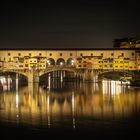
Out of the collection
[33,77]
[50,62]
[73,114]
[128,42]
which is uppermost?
[128,42]

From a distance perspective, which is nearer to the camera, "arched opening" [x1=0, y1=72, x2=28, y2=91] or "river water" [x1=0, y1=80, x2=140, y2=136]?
"river water" [x1=0, y1=80, x2=140, y2=136]

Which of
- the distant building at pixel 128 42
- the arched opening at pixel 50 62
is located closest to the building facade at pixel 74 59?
the arched opening at pixel 50 62

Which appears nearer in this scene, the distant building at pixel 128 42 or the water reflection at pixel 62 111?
the water reflection at pixel 62 111

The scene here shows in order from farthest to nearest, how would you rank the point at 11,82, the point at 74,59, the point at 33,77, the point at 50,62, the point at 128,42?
the point at 128,42 → the point at 11,82 → the point at 50,62 → the point at 74,59 → the point at 33,77

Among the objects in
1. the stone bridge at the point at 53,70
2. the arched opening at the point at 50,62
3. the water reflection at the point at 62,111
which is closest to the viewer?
the water reflection at the point at 62,111

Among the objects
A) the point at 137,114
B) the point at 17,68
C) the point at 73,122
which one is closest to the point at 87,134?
the point at 73,122

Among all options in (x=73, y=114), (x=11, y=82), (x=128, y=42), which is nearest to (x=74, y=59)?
(x=11, y=82)

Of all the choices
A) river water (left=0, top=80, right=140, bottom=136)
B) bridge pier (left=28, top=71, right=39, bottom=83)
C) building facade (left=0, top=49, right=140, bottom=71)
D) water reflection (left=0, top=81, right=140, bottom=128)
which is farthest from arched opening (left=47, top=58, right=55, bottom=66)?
river water (left=0, top=80, right=140, bottom=136)

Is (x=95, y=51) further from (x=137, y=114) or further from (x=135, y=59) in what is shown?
(x=137, y=114)

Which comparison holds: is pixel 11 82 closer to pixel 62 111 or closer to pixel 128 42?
pixel 128 42

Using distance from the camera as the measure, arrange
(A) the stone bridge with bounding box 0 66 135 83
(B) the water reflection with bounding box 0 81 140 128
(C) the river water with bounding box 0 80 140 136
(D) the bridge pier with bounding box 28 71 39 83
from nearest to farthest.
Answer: (C) the river water with bounding box 0 80 140 136
(B) the water reflection with bounding box 0 81 140 128
(D) the bridge pier with bounding box 28 71 39 83
(A) the stone bridge with bounding box 0 66 135 83

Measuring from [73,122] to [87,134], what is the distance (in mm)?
2442

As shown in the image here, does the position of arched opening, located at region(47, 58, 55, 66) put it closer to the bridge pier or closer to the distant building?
the bridge pier

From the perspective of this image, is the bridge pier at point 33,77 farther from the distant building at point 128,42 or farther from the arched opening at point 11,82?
the distant building at point 128,42
